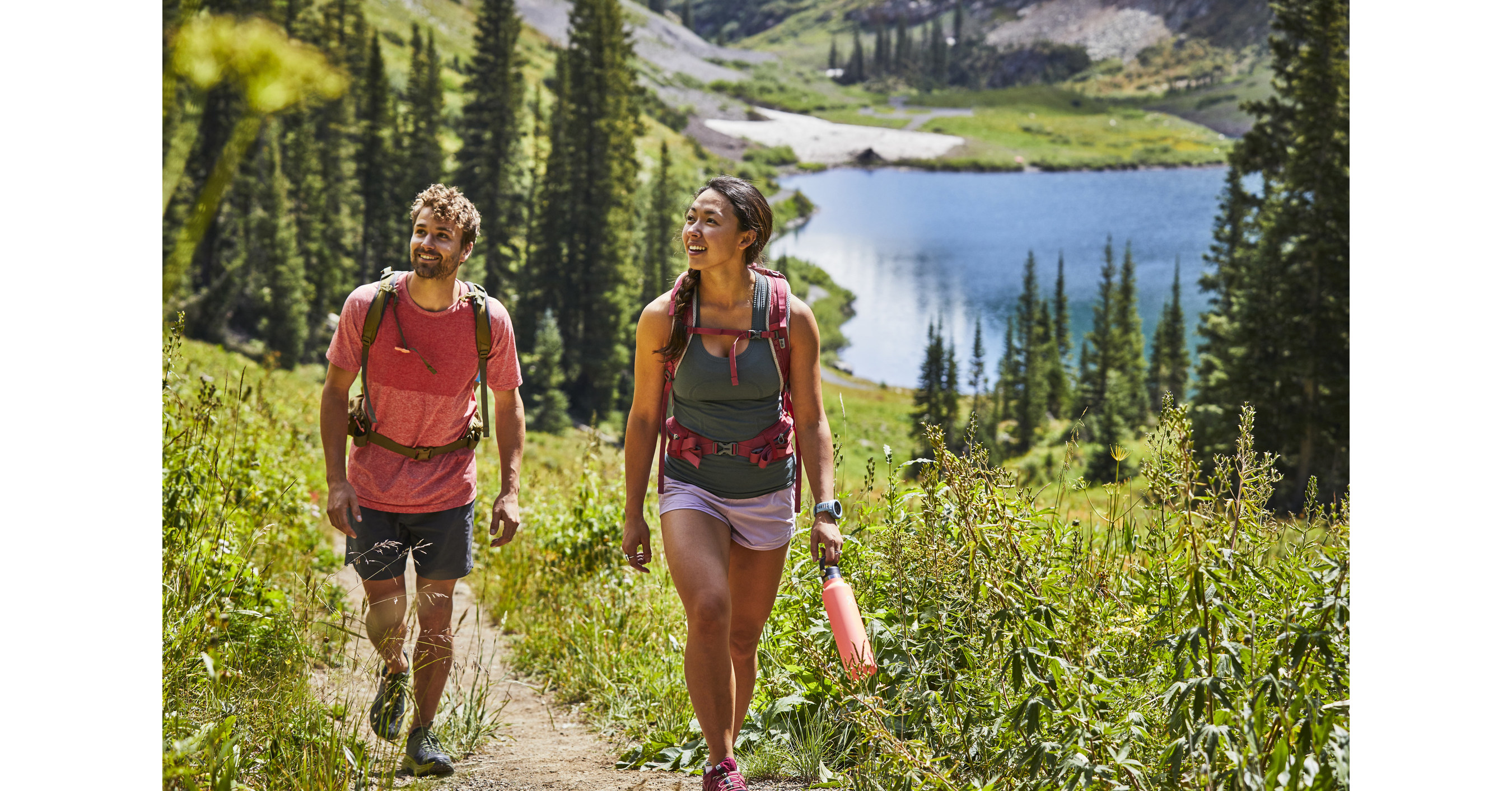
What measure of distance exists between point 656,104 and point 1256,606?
410ft

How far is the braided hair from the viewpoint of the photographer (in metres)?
3.15

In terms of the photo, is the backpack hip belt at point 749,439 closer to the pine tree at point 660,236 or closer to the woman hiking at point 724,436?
the woman hiking at point 724,436

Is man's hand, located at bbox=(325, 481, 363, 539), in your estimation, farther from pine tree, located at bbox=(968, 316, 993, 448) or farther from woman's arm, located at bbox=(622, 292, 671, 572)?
pine tree, located at bbox=(968, 316, 993, 448)

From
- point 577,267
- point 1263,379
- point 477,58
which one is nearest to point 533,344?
point 577,267

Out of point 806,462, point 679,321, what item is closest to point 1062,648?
point 806,462

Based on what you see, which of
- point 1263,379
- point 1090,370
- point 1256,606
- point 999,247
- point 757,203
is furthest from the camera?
point 999,247

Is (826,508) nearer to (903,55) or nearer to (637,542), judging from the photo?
(637,542)

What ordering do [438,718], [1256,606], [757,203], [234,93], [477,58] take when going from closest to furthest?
1. [1256,606]
2. [757,203]
3. [438,718]
4. [234,93]
5. [477,58]

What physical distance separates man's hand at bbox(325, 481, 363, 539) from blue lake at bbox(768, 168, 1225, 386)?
7877 cm

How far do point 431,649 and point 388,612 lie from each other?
7.6 inches

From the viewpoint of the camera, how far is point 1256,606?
2.63 meters

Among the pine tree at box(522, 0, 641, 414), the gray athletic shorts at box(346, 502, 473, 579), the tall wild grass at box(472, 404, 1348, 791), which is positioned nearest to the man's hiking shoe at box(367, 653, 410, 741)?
the gray athletic shorts at box(346, 502, 473, 579)

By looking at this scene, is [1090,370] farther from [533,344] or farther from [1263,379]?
[1263,379]

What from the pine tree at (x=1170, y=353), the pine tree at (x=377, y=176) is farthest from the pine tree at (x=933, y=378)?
the pine tree at (x=377, y=176)
